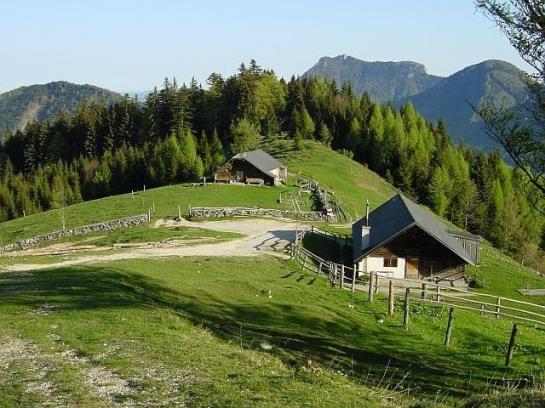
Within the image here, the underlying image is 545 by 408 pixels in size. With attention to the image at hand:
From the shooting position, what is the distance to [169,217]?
61344mm

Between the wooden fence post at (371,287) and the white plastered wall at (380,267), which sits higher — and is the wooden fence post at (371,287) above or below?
above

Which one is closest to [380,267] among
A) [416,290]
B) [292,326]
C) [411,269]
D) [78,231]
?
[411,269]

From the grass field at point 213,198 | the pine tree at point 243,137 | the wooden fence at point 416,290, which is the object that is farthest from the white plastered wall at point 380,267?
the pine tree at point 243,137

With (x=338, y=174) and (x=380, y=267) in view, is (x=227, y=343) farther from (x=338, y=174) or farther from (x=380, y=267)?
(x=338, y=174)

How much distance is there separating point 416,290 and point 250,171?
2220 inches

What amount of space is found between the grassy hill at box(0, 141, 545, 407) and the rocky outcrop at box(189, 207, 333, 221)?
976 inches

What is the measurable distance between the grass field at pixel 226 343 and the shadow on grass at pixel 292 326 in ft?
0.20

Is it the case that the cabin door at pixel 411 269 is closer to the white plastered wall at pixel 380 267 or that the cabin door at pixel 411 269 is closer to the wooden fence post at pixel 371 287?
the white plastered wall at pixel 380 267

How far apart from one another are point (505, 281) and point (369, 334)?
4042 cm

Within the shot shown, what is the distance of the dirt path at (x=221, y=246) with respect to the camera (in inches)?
1524

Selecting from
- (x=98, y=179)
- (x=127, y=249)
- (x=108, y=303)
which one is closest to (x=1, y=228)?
(x=127, y=249)

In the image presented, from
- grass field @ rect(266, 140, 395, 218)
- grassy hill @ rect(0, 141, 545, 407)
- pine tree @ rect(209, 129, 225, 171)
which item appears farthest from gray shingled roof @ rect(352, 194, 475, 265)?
pine tree @ rect(209, 129, 225, 171)

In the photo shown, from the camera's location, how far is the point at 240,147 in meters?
107

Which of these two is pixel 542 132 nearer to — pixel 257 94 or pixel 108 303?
pixel 108 303
